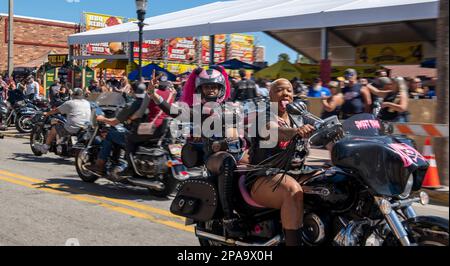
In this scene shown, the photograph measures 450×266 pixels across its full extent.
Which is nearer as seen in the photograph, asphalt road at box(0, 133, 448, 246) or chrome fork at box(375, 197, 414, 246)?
chrome fork at box(375, 197, 414, 246)

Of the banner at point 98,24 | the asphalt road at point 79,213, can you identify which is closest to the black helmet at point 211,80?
the asphalt road at point 79,213

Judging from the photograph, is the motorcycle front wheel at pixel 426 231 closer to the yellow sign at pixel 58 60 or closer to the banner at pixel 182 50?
the yellow sign at pixel 58 60

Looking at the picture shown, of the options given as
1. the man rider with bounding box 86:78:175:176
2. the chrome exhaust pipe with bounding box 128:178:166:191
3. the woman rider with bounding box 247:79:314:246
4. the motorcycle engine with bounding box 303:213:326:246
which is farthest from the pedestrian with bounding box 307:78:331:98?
the motorcycle engine with bounding box 303:213:326:246

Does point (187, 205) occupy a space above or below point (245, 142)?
below

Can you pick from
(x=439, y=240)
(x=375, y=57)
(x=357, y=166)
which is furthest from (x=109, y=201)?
(x=375, y=57)

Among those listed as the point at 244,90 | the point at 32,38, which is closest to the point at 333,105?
the point at 244,90

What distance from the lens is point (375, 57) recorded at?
21.0 m

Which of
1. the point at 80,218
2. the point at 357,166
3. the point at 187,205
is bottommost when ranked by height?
the point at 80,218

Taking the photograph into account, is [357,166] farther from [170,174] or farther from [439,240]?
[170,174]

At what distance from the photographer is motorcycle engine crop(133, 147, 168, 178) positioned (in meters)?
7.60

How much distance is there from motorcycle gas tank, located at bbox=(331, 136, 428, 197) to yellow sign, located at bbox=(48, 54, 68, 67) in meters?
24.3

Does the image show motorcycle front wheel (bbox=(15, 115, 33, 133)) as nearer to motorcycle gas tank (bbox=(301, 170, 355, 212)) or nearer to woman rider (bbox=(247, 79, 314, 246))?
woman rider (bbox=(247, 79, 314, 246))
